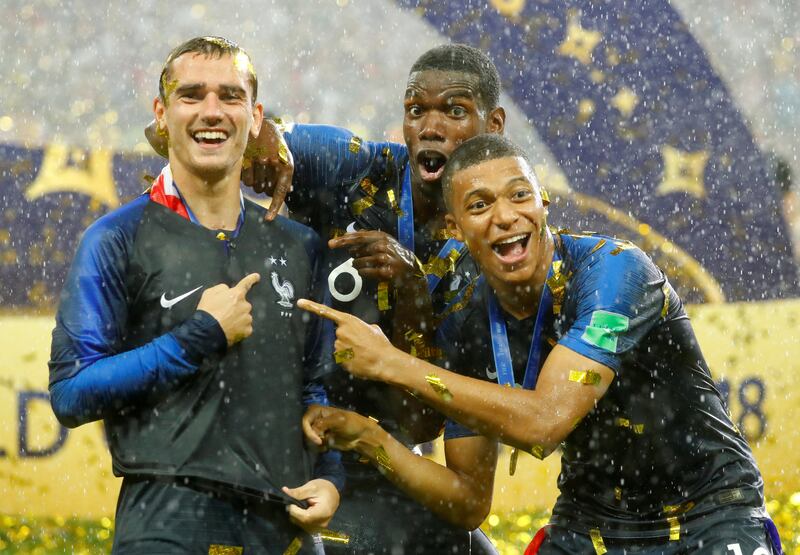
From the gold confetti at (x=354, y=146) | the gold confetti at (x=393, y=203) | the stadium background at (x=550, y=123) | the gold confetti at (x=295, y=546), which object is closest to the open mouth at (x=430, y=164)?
the gold confetti at (x=393, y=203)

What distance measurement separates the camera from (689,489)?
3436 millimetres

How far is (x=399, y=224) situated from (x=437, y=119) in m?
0.37

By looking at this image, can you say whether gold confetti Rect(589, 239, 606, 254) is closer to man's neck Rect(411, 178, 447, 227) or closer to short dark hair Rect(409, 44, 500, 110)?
man's neck Rect(411, 178, 447, 227)

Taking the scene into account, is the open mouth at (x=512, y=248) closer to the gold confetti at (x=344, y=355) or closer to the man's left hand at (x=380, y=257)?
the man's left hand at (x=380, y=257)

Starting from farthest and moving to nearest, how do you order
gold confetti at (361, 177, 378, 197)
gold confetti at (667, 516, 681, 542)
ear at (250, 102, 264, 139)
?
gold confetti at (361, 177, 378, 197) → gold confetti at (667, 516, 681, 542) → ear at (250, 102, 264, 139)

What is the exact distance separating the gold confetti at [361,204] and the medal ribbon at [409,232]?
117mm

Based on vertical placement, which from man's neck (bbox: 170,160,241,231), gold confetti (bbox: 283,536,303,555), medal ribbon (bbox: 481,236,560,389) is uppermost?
man's neck (bbox: 170,160,241,231)

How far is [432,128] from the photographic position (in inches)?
155

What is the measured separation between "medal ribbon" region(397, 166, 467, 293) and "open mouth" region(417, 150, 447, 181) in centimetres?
9

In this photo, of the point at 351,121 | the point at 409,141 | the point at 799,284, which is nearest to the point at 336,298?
the point at 409,141

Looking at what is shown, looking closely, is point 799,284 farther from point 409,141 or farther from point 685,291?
point 409,141

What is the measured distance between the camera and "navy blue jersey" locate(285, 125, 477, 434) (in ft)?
13.0

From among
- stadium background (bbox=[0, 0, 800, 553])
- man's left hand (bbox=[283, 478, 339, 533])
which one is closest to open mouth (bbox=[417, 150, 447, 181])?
man's left hand (bbox=[283, 478, 339, 533])

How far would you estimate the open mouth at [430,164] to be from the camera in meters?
3.92
